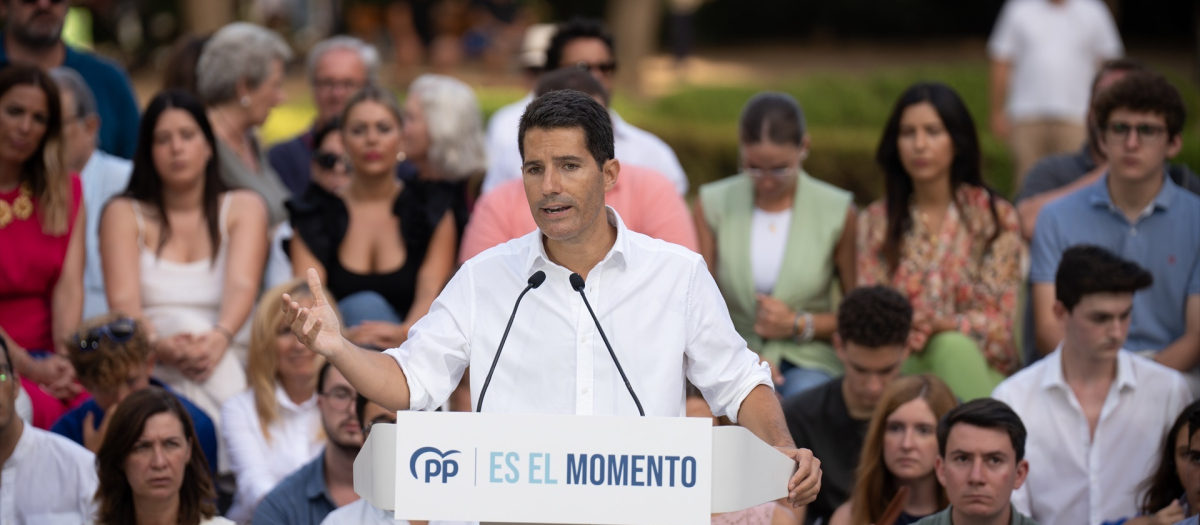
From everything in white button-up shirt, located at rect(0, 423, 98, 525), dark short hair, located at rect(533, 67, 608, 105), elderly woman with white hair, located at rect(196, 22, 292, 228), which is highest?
elderly woman with white hair, located at rect(196, 22, 292, 228)

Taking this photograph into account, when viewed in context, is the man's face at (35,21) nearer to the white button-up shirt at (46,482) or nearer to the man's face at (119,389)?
the man's face at (119,389)

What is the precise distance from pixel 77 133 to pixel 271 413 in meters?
1.97

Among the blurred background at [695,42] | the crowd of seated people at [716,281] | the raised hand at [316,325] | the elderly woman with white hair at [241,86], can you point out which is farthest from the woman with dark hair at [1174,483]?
the blurred background at [695,42]

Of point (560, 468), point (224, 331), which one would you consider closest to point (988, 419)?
point (560, 468)

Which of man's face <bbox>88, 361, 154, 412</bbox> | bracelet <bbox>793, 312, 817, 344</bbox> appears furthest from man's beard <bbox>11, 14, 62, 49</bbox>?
bracelet <bbox>793, 312, 817, 344</bbox>

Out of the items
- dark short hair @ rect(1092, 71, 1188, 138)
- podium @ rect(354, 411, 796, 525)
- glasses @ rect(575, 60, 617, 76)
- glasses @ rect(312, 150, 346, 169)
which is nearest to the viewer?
podium @ rect(354, 411, 796, 525)

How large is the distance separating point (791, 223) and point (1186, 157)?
6153 mm

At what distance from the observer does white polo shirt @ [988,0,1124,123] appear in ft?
30.7

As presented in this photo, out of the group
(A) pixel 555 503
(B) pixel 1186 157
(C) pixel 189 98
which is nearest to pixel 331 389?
(C) pixel 189 98

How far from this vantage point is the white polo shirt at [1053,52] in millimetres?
9359

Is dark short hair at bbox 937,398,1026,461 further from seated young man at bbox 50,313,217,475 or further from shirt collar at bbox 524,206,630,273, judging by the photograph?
seated young man at bbox 50,313,217,475

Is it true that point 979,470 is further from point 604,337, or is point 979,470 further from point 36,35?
point 36,35

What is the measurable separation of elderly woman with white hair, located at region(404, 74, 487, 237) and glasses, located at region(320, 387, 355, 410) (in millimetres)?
2269

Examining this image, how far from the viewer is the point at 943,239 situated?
585cm
